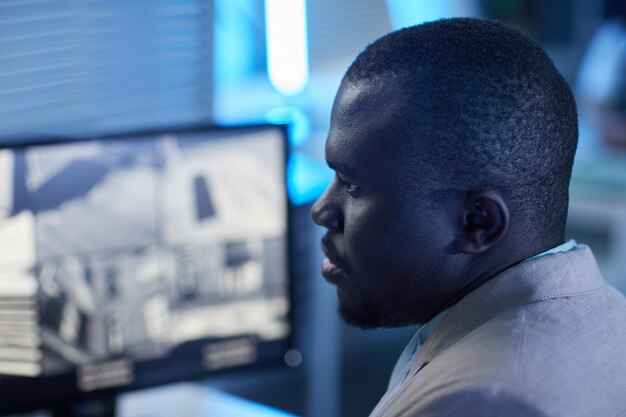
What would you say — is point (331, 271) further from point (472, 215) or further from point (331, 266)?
point (472, 215)

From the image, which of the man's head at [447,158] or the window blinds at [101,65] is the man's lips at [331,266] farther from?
the window blinds at [101,65]

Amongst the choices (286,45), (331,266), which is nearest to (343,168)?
(331,266)

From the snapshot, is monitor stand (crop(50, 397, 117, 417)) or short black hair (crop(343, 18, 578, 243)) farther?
monitor stand (crop(50, 397, 117, 417))

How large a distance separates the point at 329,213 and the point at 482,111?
0.21m

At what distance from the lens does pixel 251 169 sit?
1.34 meters

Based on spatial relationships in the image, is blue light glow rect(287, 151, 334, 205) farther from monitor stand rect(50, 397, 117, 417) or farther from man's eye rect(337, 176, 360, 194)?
man's eye rect(337, 176, 360, 194)

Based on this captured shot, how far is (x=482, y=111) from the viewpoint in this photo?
82 cm

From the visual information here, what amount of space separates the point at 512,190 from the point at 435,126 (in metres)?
0.10

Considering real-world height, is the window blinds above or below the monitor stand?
above

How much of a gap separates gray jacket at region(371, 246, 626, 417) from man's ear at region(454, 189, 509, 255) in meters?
0.04

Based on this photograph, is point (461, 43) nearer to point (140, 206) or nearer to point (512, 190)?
point (512, 190)

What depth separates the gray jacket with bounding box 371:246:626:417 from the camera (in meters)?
0.74

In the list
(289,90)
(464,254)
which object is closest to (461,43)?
(464,254)

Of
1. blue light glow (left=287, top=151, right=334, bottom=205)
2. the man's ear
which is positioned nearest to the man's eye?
the man's ear
